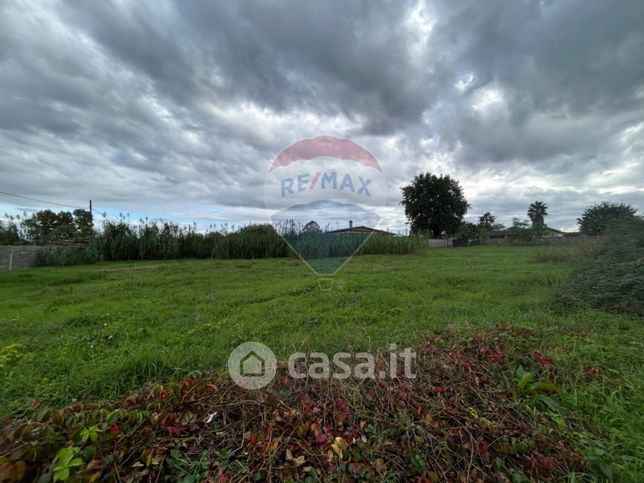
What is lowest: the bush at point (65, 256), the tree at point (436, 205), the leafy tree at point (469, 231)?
the bush at point (65, 256)

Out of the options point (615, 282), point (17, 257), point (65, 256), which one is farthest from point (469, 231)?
point (17, 257)

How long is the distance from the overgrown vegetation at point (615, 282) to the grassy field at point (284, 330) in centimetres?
30

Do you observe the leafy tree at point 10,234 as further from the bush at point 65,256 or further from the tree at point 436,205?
the tree at point 436,205

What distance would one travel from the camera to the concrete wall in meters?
8.63

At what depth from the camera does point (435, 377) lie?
1.59 meters

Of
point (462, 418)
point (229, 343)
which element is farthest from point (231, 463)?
point (229, 343)

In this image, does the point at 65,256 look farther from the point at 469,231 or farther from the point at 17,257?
the point at 469,231

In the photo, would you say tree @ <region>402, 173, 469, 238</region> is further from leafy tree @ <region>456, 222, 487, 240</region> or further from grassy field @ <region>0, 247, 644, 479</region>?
grassy field @ <region>0, 247, 644, 479</region>

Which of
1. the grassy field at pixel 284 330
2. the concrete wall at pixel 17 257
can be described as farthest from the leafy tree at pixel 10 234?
the grassy field at pixel 284 330

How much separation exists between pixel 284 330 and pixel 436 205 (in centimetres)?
3259

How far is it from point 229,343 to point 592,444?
250cm

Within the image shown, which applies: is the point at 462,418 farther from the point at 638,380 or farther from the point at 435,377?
the point at 638,380

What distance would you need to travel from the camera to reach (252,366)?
172cm

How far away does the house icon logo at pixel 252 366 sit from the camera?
154cm
